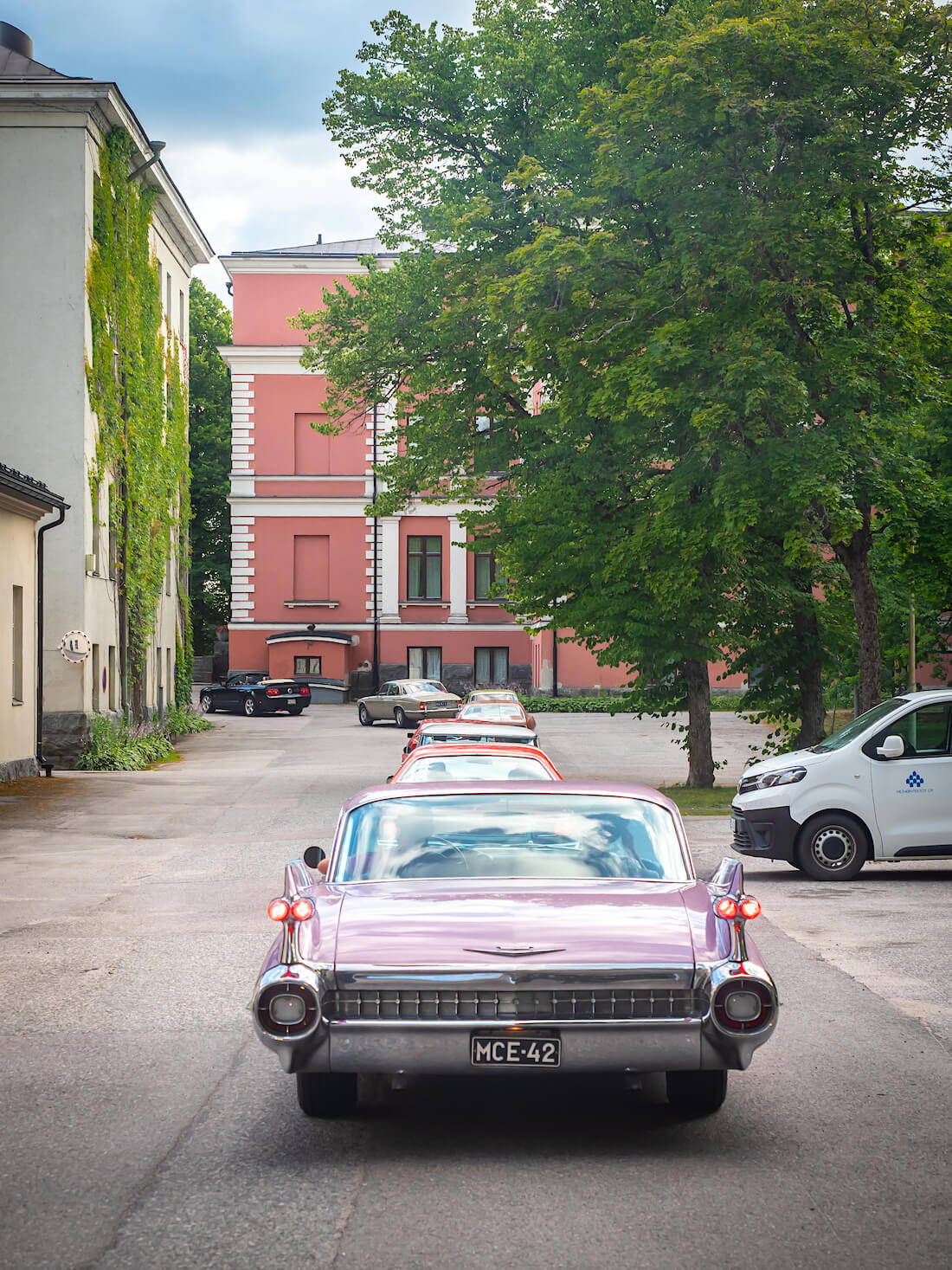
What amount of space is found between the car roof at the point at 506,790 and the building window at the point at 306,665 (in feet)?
185

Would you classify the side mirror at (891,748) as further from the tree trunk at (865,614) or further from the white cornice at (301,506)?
the white cornice at (301,506)

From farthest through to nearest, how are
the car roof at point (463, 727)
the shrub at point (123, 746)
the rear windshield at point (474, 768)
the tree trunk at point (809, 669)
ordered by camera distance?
the shrub at point (123, 746)
the tree trunk at point (809, 669)
the car roof at point (463, 727)
the rear windshield at point (474, 768)

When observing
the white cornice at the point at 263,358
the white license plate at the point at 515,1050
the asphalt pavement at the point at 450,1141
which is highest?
the white cornice at the point at 263,358

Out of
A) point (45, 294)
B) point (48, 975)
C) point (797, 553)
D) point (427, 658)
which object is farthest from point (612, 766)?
point (427, 658)

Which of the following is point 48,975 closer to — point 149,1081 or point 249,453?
point 149,1081

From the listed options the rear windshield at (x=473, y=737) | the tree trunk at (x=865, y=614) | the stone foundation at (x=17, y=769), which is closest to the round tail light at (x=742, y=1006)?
the rear windshield at (x=473, y=737)

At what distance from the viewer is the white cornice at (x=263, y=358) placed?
6319cm

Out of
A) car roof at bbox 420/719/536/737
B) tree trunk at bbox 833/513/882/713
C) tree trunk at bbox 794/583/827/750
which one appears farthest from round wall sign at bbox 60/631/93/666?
tree trunk at bbox 833/513/882/713

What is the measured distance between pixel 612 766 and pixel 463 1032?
86.2ft

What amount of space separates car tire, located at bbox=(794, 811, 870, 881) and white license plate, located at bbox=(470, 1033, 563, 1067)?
29.8ft

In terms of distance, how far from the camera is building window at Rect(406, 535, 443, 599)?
64438 millimetres

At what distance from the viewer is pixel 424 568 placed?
6462cm

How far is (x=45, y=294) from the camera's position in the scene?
1164 inches

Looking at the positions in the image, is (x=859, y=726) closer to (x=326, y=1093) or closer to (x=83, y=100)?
(x=326, y=1093)
